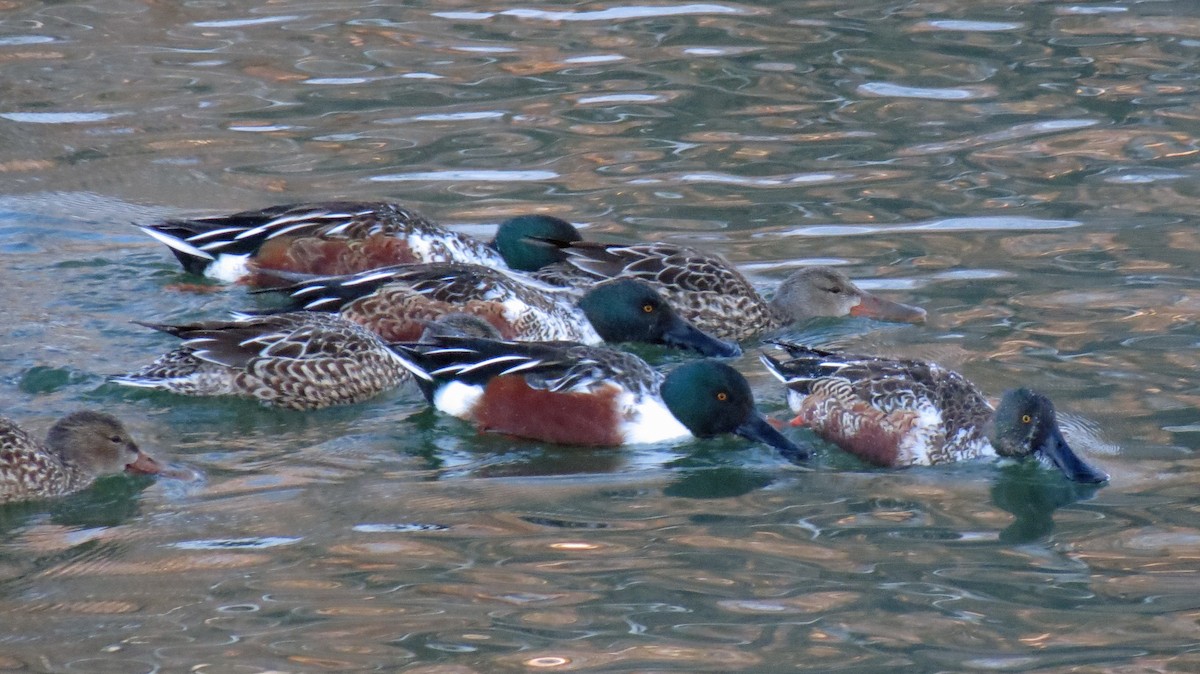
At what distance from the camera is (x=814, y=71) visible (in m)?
14.2

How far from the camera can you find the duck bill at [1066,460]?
6887 mm

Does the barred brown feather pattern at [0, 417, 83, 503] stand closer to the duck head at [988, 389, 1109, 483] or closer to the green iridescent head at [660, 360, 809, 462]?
the green iridescent head at [660, 360, 809, 462]

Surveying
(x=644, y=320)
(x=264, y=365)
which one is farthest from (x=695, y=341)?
(x=264, y=365)

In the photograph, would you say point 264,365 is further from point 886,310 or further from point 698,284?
point 886,310

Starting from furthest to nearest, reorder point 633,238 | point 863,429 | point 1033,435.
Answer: point 633,238
point 863,429
point 1033,435

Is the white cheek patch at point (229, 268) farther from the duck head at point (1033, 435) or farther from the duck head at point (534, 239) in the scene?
the duck head at point (1033, 435)

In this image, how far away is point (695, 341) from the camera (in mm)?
9148

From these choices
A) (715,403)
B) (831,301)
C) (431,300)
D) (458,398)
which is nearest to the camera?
(715,403)

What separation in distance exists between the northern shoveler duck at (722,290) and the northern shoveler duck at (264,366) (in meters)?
1.82

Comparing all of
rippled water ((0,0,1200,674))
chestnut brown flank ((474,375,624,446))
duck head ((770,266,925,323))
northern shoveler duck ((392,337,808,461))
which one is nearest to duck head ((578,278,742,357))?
rippled water ((0,0,1200,674))

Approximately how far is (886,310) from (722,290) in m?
0.94

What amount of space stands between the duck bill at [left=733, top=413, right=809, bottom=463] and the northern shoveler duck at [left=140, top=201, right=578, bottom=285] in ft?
8.82

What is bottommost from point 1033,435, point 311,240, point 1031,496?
point 1031,496

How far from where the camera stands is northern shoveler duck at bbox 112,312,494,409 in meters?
8.09
